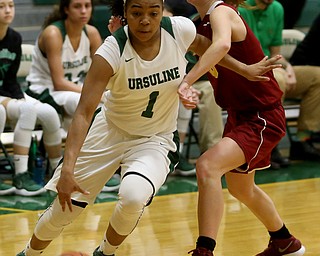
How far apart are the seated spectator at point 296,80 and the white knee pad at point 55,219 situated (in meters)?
3.88

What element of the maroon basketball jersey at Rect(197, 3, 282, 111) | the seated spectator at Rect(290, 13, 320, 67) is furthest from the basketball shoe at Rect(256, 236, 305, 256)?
the seated spectator at Rect(290, 13, 320, 67)

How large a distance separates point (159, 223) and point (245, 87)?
1.56 meters

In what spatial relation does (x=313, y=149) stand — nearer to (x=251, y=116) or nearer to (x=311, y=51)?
(x=311, y=51)

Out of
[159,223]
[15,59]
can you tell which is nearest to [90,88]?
[159,223]

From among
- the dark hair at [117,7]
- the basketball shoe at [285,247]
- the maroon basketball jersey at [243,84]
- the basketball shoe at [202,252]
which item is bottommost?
the basketball shoe at [285,247]

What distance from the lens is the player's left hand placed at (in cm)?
400

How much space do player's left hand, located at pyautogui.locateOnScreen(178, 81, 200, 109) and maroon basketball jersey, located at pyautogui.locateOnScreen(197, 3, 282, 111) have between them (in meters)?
0.52

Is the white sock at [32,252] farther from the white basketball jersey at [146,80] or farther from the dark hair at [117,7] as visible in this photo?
the dark hair at [117,7]

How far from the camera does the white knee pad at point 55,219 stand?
4.33 metres

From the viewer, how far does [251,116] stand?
4629mm

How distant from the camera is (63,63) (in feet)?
24.0

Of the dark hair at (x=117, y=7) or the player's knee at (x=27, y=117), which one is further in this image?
the player's knee at (x=27, y=117)

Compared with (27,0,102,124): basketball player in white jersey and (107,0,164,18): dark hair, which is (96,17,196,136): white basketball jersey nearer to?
(107,0,164,18): dark hair

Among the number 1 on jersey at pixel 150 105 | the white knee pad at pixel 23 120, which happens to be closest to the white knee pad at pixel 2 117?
the white knee pad at pixel 23 120
